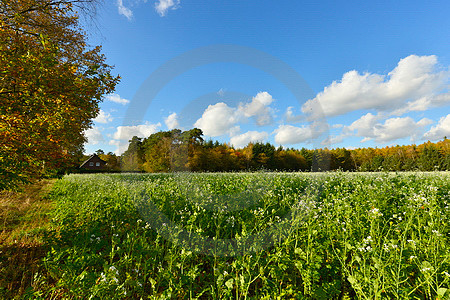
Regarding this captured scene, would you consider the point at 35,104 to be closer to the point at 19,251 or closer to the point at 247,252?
the point at 19,251

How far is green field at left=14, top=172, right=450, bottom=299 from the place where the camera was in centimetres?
264

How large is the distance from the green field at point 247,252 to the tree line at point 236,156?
29.7 feet

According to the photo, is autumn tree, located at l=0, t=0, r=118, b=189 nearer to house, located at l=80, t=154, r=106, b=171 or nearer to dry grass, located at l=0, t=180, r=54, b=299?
dry grass, located at l=0, t=180, r=54, b=299

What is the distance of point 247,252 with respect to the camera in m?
3.40

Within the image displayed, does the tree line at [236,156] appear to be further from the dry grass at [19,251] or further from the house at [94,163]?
the dry grass at [19,251]

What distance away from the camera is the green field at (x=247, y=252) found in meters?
2.64

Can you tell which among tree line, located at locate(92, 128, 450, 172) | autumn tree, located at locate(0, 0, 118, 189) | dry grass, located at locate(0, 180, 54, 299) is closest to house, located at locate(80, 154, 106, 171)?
tree line, located at locate(92, 128, 450, 172)

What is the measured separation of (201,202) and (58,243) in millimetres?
3455

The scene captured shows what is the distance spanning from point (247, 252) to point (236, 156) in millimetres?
43790

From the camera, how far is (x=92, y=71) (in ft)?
15.3

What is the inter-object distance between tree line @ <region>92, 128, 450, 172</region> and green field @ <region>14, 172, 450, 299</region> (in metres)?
9.04

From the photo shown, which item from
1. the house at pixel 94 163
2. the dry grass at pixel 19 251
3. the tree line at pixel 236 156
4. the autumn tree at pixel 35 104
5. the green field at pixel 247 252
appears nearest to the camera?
the green field at pixel 247 252

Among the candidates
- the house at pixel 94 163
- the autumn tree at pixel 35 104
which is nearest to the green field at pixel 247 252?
the autumn tree at pixel 35 104

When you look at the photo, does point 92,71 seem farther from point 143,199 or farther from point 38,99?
point 143,199
